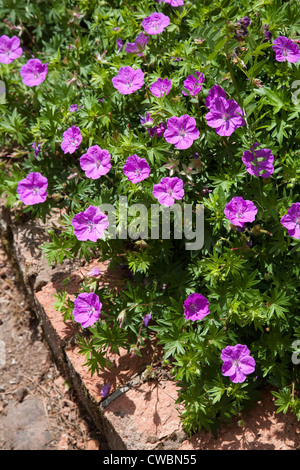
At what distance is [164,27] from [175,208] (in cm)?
96

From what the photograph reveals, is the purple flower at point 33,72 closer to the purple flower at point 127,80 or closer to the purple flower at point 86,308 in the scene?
the purple flower at point 127,80

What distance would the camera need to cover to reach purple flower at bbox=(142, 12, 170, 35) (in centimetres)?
271

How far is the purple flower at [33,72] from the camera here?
3.07 meters

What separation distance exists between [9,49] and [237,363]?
7.63ft

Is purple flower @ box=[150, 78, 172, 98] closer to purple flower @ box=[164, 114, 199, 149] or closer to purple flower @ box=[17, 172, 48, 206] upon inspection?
purple flower @ box=[164, 114, 199, 149]

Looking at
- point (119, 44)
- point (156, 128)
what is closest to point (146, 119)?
point (156, 128)

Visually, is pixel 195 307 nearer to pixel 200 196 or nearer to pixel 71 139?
pixel 200 196

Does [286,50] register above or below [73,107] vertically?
above

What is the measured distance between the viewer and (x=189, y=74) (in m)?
2.65

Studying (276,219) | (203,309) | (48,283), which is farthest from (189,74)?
(48,283)

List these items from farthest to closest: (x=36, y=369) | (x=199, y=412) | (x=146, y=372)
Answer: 1. (x=36, y=369)
2. (x=146, y=372)
3. (x=199, y=412)

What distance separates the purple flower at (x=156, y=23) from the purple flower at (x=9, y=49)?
0.92 m

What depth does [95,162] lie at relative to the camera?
2.65m
